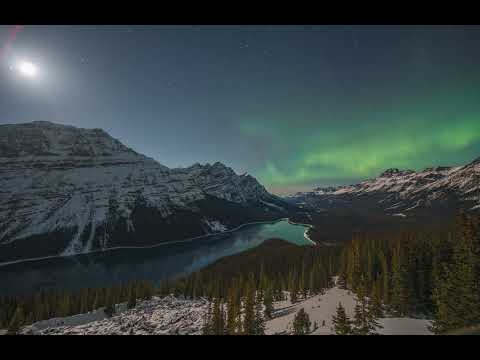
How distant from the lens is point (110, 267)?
10888cm

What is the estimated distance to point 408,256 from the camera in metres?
23.0

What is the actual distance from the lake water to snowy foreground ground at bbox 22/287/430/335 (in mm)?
53935

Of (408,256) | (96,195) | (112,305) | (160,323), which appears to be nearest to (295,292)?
(408,256)

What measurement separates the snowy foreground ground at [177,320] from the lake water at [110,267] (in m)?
53.9

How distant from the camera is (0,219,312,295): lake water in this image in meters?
87.6

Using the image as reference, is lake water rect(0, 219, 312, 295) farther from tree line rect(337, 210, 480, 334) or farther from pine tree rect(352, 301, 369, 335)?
pine tree rect(352, 301, 369, 335)

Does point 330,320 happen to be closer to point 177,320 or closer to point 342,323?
point 342,323

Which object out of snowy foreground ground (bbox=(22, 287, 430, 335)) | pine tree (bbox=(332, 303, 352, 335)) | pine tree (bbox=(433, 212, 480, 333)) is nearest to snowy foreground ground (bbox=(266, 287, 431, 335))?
snowy foreground ground (bbox=(22, 287, 430, 335))

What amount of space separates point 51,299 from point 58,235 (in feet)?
420

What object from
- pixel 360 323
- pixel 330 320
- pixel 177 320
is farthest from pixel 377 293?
pixel 177 320

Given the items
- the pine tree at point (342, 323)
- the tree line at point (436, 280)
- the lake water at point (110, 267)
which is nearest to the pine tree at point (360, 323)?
the pine tree at point (342, 323)

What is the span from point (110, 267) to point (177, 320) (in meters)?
96.9
